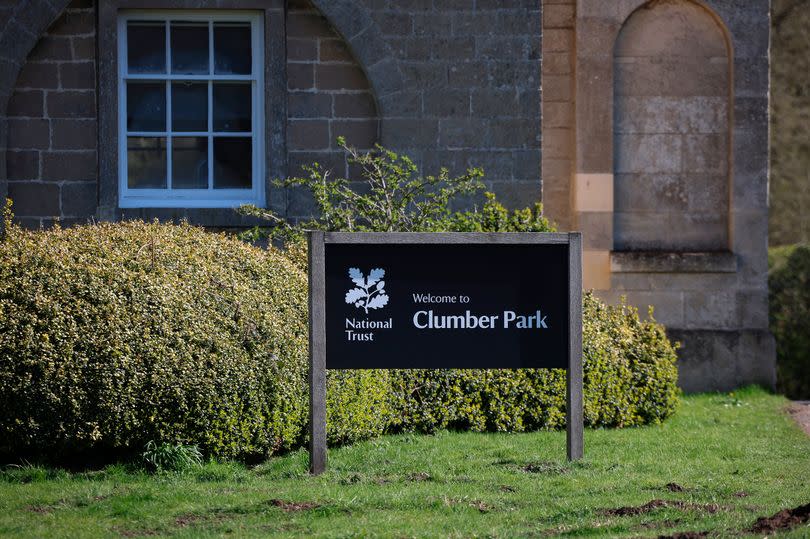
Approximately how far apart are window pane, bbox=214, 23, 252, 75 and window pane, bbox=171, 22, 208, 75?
4.6 inches

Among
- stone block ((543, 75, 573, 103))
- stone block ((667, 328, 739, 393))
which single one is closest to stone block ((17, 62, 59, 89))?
stone block ((543, 75, 573, 103))

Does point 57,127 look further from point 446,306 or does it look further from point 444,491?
point 444,491

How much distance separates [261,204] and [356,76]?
1576 mm

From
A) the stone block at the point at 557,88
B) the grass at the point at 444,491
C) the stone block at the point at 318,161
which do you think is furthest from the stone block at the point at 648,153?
the grass at the point at 444,491

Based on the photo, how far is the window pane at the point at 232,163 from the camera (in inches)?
482

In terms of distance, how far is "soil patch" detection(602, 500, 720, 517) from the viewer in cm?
657

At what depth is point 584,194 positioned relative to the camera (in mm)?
12500

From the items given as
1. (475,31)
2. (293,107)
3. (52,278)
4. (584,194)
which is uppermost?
(475,31)

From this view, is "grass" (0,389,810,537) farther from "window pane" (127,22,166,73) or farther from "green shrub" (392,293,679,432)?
"window pane" (127,22,166,73)

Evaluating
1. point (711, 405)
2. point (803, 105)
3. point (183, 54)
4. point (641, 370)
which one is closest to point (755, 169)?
point (711, 405)

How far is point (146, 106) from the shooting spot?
12195 mm

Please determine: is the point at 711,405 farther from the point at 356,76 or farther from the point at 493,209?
the point at 356,76

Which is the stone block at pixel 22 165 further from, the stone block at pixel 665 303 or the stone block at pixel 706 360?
the stone block at pixel 706 360

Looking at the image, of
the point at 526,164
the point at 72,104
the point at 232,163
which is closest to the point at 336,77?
the point at 232,163
